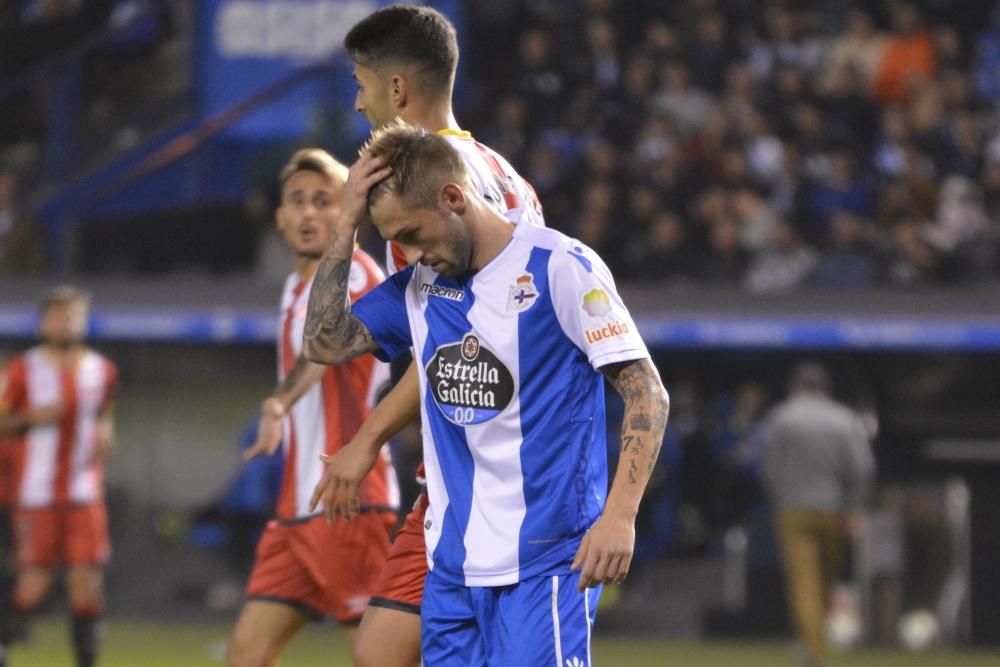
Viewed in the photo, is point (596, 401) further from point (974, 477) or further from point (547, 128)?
point (547, 128)

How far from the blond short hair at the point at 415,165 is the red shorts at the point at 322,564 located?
7.38 ft

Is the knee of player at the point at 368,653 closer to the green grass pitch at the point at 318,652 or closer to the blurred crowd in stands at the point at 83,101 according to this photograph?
the green grass pitch at the point at 318,652

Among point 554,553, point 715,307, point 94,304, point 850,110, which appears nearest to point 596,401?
point 554,553

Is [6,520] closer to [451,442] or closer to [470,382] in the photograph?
[451,442]

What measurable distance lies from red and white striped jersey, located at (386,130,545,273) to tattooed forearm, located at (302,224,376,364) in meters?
0.37

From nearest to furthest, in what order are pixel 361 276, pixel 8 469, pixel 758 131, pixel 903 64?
pixel 361 276, pixel 8 469, pixel 758 131, pixel 903 64

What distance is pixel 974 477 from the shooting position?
1494cm

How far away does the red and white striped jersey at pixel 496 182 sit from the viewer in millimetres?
4672

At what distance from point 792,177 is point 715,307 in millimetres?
1682

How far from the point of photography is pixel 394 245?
17.5 feet

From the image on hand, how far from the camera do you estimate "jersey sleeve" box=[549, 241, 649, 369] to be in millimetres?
4441

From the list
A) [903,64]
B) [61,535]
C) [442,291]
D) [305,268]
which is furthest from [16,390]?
[903,64]

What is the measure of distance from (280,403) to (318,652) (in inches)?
301

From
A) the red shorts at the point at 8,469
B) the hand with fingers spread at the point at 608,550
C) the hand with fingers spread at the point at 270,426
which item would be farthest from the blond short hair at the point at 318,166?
the red shorts at the point at 8,469
